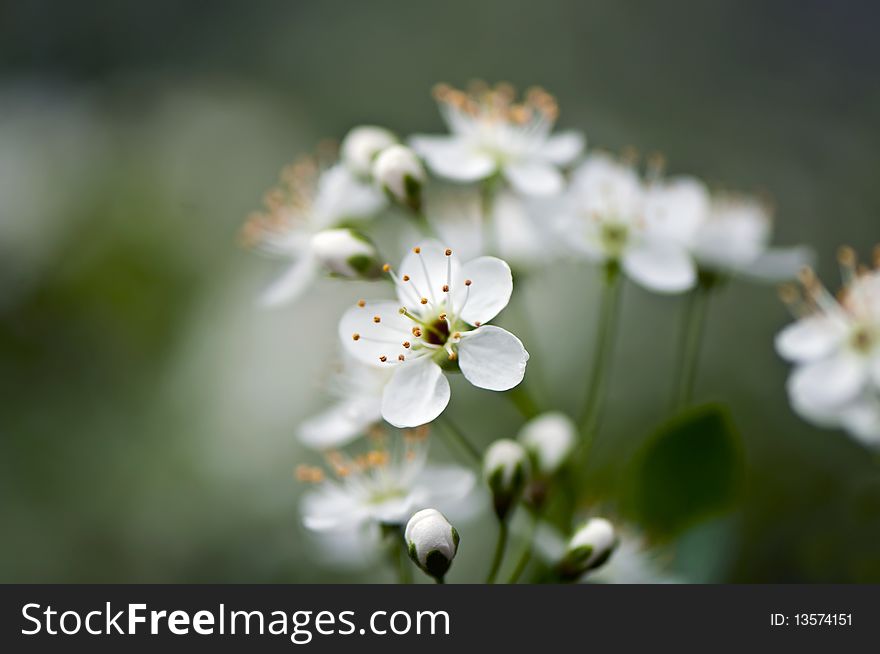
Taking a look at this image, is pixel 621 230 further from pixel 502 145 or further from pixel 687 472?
pixel 687 472

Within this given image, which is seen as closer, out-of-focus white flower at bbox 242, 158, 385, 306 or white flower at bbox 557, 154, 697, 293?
out-of-focus white flower at bbox 242, 158, 385, 306

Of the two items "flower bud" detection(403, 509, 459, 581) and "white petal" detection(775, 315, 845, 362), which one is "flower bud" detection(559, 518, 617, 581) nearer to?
"flower bud" detection(403, 509, 459, 581)

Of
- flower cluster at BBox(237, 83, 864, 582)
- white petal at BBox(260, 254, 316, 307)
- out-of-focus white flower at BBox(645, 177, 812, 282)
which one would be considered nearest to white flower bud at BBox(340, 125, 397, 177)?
flower cluster at BBox(237, 83, 864, 582)

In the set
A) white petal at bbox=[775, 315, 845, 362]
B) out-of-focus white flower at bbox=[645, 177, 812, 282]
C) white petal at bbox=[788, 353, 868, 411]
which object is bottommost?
white petal at bbox=[788, 353, 868, 411]

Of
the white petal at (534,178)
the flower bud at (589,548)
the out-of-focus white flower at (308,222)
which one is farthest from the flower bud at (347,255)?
the flower bud at (589,548)

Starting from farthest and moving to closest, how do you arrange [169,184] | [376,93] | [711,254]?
[376,93]
[169,184]
[711,254]

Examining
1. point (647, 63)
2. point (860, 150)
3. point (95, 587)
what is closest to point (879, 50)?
point (860, 150)

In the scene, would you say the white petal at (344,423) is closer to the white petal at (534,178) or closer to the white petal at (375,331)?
the white petal at (375,331)

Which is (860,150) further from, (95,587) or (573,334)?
(95,587)
